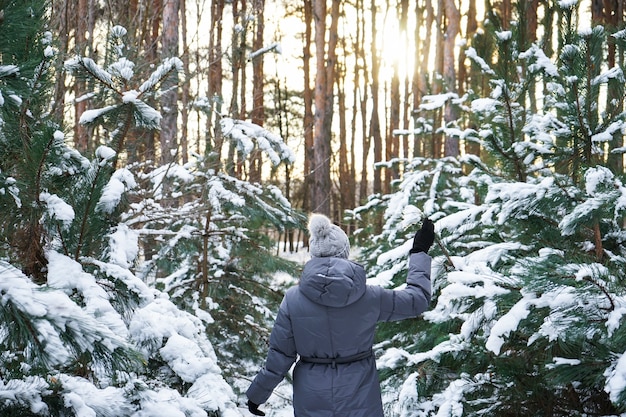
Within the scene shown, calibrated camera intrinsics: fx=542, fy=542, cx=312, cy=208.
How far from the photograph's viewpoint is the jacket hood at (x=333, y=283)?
8.30 feet

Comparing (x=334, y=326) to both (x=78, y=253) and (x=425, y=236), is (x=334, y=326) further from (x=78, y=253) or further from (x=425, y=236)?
(x=78, y=253)

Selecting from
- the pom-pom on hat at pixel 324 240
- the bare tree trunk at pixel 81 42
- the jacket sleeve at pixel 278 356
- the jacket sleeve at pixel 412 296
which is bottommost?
the jacket sleeve at pixel 278 356

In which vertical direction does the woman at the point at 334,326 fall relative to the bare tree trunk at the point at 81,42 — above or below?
below

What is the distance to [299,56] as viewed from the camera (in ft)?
81.6

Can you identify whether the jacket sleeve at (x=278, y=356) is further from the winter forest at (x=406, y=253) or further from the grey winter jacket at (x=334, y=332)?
the winter forest at (x=406, y=253)

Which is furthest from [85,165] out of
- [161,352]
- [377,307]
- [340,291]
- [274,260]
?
[274,260]

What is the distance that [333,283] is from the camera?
253 centimetres

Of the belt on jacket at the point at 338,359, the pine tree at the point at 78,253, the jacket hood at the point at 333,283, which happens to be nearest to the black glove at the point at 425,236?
the jacket hood at the point at 333,283

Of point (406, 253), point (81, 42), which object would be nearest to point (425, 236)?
point (406, 253)

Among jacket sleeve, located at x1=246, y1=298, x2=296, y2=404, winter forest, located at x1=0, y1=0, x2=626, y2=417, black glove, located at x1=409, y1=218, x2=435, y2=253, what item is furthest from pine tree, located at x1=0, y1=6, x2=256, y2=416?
black glove, located at x1=409, y1=218, x2=435, y2=253

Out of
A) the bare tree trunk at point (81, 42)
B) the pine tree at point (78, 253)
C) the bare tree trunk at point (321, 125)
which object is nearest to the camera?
the pine tree at point (78, 253)

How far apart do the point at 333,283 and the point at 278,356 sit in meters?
0.52

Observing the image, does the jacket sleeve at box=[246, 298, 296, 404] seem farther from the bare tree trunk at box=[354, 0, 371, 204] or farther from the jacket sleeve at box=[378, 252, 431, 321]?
the bare tree trunk at box=[354, 0, 371, 204]

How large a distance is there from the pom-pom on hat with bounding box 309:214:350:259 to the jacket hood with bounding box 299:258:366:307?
0.34 ft
